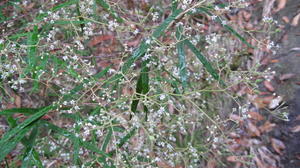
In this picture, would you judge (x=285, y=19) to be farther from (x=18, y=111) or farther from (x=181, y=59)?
(x=18, y=111)

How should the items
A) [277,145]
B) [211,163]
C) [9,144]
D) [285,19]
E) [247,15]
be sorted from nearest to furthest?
1. [9,144]
2. [211,163]
3. [277,145]
4. [285,19]
5. [247,15]

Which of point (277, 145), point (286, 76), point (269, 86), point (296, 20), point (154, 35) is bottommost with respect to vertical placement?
point (277, 145)

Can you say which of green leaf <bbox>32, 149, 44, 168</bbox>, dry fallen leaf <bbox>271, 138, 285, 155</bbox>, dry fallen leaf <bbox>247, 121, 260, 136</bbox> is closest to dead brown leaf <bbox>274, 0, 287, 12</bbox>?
dry fallen leaf <bbox>247, 121, 260, 136</bbox>

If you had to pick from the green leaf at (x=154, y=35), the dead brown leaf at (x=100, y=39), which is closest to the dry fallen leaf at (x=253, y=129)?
the dead brown leaf at (x=100, y=39)

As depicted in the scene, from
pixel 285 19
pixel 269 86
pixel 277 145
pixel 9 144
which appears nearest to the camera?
pixel 9 144

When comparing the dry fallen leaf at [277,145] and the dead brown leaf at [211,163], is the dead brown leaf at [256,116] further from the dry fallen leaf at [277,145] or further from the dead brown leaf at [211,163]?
the dead brown leaf at [211,163]

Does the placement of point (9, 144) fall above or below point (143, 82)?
below

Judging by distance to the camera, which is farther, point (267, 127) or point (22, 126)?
point (267, 127)

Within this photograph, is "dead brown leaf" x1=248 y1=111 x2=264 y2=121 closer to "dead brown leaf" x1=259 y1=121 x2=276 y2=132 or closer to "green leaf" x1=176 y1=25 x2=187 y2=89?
"dead brown leaf" x1=259 y1=121 x2=276 y2=132

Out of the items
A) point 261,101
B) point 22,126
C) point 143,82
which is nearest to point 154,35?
point 143,82

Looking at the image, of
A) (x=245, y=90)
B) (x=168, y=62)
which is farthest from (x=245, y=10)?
(x=168, y=62)
